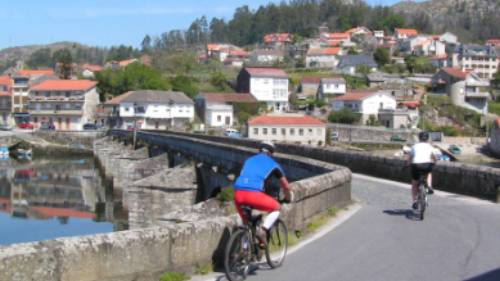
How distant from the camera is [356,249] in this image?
10.3 meters

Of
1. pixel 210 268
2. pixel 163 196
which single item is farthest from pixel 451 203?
pixel 163 196

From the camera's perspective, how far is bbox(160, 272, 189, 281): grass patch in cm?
812

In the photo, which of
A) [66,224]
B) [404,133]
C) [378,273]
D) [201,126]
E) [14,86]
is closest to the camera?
[378,273]

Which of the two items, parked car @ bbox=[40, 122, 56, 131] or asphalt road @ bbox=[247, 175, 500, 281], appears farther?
parked car @ bbox=[40, 122, 56, 131]

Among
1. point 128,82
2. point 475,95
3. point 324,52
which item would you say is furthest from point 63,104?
point 324,52

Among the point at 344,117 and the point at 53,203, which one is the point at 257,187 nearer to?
the point at 53,203

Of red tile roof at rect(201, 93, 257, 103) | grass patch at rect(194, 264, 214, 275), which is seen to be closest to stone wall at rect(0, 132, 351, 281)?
grass patch at rect(194, 264, 214, 275)

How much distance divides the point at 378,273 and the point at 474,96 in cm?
11798

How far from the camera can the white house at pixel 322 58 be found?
6319 inches

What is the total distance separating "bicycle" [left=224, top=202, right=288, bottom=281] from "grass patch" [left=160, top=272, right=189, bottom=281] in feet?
2.10

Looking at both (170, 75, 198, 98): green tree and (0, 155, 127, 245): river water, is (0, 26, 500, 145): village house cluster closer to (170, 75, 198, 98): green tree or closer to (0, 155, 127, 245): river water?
(170, 75, 198, 98): green tree

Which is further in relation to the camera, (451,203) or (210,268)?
(451,203)

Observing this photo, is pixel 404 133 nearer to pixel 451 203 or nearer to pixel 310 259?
pixel 451 203

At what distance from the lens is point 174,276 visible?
8.25 m
